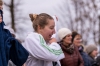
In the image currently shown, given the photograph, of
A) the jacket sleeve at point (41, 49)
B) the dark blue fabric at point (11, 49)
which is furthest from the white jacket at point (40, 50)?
the dark blue fabric at point (11, 49)

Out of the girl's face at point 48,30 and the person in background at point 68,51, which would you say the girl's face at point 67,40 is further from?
the girl's face at point 48,30

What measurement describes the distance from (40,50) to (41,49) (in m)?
0.02

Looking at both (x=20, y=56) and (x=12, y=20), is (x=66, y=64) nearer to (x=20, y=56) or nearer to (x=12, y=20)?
(x=20, y=56)

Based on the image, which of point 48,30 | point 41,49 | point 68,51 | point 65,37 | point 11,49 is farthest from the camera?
point 65,37

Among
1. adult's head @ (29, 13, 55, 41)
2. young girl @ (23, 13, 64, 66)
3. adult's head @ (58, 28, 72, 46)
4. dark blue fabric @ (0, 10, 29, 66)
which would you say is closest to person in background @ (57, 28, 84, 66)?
adult's head @ (58, 28, 72, 46)

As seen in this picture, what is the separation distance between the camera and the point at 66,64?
5602mm

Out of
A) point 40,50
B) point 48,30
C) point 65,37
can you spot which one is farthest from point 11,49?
point 65,37

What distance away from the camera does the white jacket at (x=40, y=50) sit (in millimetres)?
4359

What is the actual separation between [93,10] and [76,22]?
2064 mm

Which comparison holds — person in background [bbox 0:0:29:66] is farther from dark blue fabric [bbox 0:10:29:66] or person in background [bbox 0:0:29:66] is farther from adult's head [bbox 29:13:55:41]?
adult's head [bbox 29:13:55:41]

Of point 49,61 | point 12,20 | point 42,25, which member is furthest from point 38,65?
point 12,20

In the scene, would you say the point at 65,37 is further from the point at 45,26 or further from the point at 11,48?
the point at 11,48

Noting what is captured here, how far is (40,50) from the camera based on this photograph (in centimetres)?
436

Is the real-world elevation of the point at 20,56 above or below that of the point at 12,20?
above
